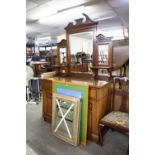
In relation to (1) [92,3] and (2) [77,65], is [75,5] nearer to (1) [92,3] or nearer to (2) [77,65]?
(1) [92,3]

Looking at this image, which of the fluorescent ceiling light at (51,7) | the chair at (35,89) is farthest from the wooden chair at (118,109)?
the chair at (35,89)

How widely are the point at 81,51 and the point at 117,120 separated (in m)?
1.58

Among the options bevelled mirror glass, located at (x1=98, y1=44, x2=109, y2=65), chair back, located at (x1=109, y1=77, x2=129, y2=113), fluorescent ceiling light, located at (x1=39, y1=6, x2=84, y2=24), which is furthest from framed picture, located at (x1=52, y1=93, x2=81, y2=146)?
fluorescent ceiling light, located at (x1=39, y1=6, x2=84, y2=24)

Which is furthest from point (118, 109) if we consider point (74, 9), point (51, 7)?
point (51, 7)

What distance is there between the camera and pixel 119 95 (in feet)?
8.89

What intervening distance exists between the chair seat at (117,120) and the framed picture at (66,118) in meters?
0.45

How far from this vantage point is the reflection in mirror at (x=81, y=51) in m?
3.02

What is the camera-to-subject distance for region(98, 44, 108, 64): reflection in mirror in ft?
9.45

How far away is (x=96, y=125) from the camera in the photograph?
8.16 ft

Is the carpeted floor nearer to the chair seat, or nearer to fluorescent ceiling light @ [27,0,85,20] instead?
the chair seat

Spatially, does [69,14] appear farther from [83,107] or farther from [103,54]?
[83,107]

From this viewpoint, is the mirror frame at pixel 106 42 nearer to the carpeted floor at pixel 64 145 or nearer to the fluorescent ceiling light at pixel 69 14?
the fluorescent ceiling light at pixel 69 14
